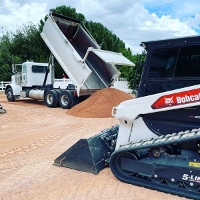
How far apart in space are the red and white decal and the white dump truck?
726 centimetres

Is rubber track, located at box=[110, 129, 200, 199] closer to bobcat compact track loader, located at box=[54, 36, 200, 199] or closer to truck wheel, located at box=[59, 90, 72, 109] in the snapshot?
bobcat compact track loader, located at box=[54, 36, 200, 199]

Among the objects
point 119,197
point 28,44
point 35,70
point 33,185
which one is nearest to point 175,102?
point 119,197

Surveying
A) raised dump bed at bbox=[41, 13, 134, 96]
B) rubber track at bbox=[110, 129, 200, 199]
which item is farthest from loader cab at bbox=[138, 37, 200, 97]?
raised dump bed at bbox=[41, 13, 134, 96]

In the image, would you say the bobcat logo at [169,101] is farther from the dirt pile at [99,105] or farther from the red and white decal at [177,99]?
the dirt pile at [99,105]

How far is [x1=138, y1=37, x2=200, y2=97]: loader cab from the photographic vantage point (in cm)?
392

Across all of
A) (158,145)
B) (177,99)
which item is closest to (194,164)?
(158,145)

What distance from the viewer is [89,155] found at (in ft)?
15.3

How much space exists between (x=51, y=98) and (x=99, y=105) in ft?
11.0

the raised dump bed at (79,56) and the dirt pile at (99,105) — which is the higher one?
the raised dump bed at (79,56)

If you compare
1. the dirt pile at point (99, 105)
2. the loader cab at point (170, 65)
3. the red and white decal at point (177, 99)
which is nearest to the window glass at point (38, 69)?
the dirt pile at point (99, 105)

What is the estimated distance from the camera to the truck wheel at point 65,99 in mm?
13125

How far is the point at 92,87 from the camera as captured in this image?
1310 centimetres

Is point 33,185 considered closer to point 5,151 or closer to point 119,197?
point 119,197

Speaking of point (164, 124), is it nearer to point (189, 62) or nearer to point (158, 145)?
point (158, 145)
